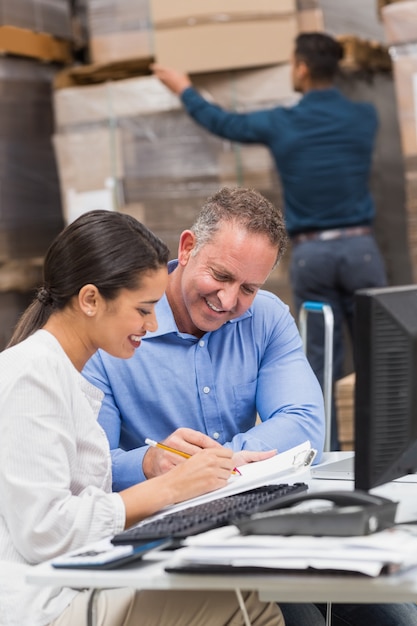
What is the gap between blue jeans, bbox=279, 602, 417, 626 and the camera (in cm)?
211

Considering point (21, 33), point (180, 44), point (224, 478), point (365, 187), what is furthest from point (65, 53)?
point (224, 478)

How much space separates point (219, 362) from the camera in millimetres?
2555

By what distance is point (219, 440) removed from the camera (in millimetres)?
2535

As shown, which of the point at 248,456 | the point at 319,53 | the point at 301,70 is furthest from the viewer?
the point at 301,70

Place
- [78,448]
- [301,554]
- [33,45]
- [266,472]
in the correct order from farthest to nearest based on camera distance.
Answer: [33,45], [266,472], [78,448], [301,554]

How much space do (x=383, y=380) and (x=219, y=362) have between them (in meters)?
0.94

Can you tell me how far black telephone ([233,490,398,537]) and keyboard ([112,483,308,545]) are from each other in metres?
0.08

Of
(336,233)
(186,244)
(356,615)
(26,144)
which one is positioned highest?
(26,144)

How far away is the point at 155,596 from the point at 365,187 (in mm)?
3141

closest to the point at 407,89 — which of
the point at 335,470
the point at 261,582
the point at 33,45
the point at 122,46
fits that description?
the point at 122,46

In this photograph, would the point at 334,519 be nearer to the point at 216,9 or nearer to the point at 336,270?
the point at 336,270

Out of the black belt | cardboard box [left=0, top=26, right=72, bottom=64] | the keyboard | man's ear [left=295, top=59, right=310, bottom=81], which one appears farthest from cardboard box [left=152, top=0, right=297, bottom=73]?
the keyboard

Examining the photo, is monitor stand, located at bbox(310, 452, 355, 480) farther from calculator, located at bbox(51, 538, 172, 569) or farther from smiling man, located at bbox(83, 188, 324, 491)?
calculator, located at bbox(51, 538, 172, 569)

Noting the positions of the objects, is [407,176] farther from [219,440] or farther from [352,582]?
[352,582]
